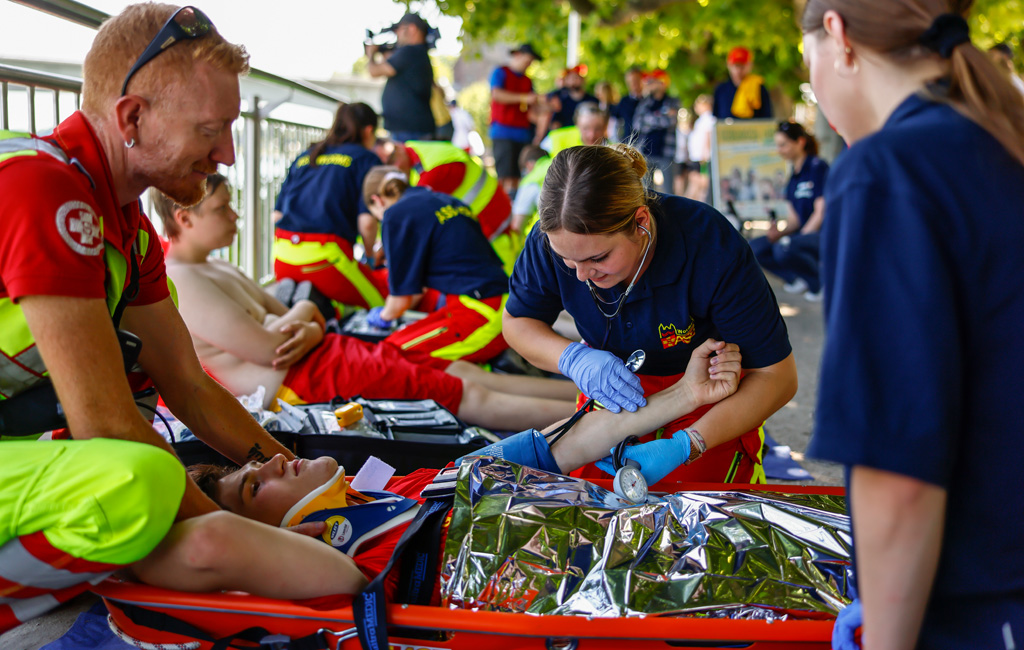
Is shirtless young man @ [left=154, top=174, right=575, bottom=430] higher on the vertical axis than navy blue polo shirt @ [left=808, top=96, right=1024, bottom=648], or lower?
lower

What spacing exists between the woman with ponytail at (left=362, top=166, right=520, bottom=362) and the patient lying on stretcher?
154cm

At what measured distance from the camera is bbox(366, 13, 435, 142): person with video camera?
6996 mm

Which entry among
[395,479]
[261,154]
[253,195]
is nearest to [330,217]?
[253,195]

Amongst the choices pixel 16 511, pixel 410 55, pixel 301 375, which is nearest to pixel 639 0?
pixel 410 55

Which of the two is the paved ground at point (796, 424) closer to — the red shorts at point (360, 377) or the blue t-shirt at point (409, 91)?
the red shorts at point (360, 377)

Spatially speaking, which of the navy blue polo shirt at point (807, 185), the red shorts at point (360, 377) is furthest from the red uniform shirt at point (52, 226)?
the navy blue polo shirt at point (807, 185)

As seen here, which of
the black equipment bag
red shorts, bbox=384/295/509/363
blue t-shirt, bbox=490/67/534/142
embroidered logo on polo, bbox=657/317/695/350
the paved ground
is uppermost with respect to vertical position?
blue t-shirt, bbox=490/67/534/142

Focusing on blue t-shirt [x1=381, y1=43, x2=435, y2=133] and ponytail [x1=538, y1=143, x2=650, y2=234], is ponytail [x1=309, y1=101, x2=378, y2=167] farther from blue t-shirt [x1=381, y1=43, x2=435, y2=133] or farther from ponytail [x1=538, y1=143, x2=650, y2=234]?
ponytail [x1=538, y1=143, x2=650, y2=234]

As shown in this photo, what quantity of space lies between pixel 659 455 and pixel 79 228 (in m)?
1.53

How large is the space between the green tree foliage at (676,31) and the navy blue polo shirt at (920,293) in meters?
6.64

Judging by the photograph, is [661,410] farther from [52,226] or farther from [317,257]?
[317,257]

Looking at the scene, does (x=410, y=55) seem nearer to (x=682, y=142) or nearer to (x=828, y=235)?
(x=828, y=235)

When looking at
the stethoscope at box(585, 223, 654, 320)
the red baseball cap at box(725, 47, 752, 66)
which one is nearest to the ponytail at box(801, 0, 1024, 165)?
the stethoscope at box(585, 223, 654, 320)

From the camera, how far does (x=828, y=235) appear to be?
104cm
